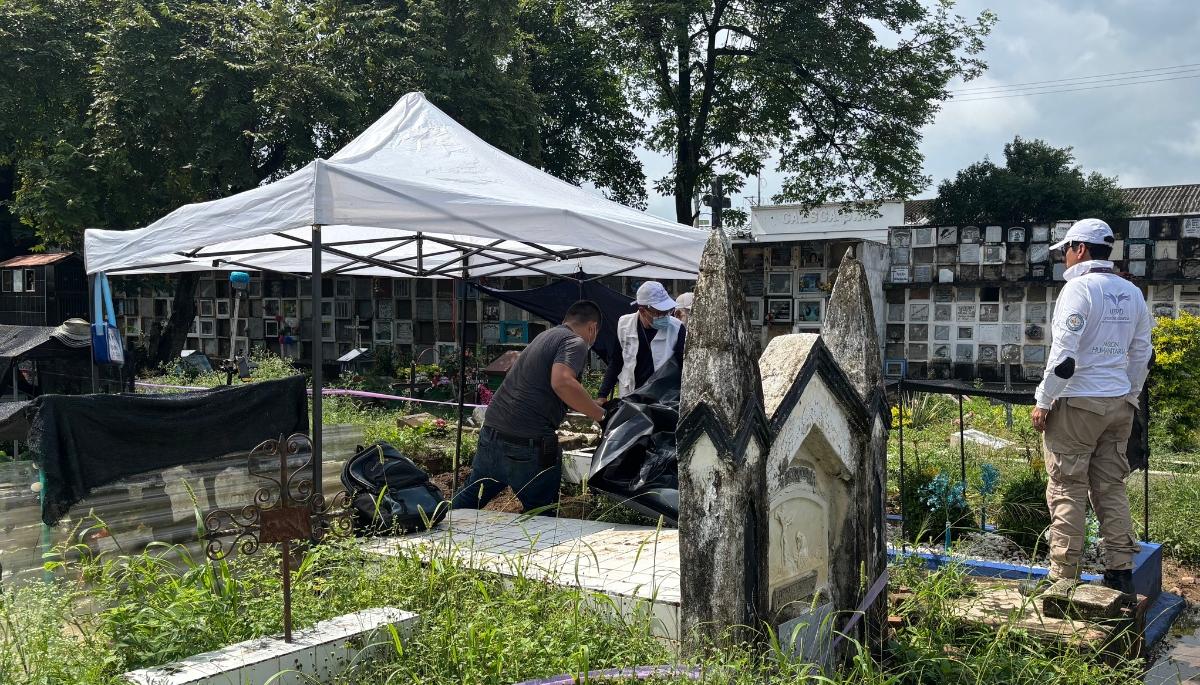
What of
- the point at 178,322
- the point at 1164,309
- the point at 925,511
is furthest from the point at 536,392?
the point at 178,322

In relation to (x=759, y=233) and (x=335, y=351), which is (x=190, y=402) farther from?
(x=759, y=233)

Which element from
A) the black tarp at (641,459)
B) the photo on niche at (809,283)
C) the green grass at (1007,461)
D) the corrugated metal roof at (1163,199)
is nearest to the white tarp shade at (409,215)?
the black tarp at (641,459)

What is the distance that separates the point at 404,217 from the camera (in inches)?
177

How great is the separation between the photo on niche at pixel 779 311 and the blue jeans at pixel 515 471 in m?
11.0

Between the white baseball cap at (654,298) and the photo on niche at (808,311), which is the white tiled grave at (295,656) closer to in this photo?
the white baseball cap at (654,298)

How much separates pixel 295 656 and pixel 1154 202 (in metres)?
37.8

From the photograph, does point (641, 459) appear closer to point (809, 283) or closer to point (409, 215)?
point (409, 215)

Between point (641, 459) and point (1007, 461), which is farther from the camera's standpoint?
point (1007, 461)

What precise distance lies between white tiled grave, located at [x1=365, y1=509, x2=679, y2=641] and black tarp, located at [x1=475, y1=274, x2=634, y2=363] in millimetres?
3554

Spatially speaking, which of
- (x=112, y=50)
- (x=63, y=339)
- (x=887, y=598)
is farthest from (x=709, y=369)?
(x=112, y=50)

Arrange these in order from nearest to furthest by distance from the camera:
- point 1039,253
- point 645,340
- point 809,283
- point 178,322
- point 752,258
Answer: point 645,340
point 1039,253
point 809,283
point 752,258
point 178,322

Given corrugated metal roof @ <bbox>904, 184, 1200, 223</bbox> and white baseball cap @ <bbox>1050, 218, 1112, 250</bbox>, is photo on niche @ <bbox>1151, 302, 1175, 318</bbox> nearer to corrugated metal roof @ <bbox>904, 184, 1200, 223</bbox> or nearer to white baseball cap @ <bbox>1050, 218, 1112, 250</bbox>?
white baseball cap @ <bbox>1050, 218, 1112, 250</bbox>

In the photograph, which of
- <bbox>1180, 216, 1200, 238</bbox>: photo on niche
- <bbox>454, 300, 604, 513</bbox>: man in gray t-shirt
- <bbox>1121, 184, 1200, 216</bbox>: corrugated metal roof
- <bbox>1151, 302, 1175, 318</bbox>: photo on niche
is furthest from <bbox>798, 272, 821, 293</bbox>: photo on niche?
<bbox>1121, 184, 1200, 216</bbox>: corrugated metal roof

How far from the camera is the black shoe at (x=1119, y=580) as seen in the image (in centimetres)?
407
